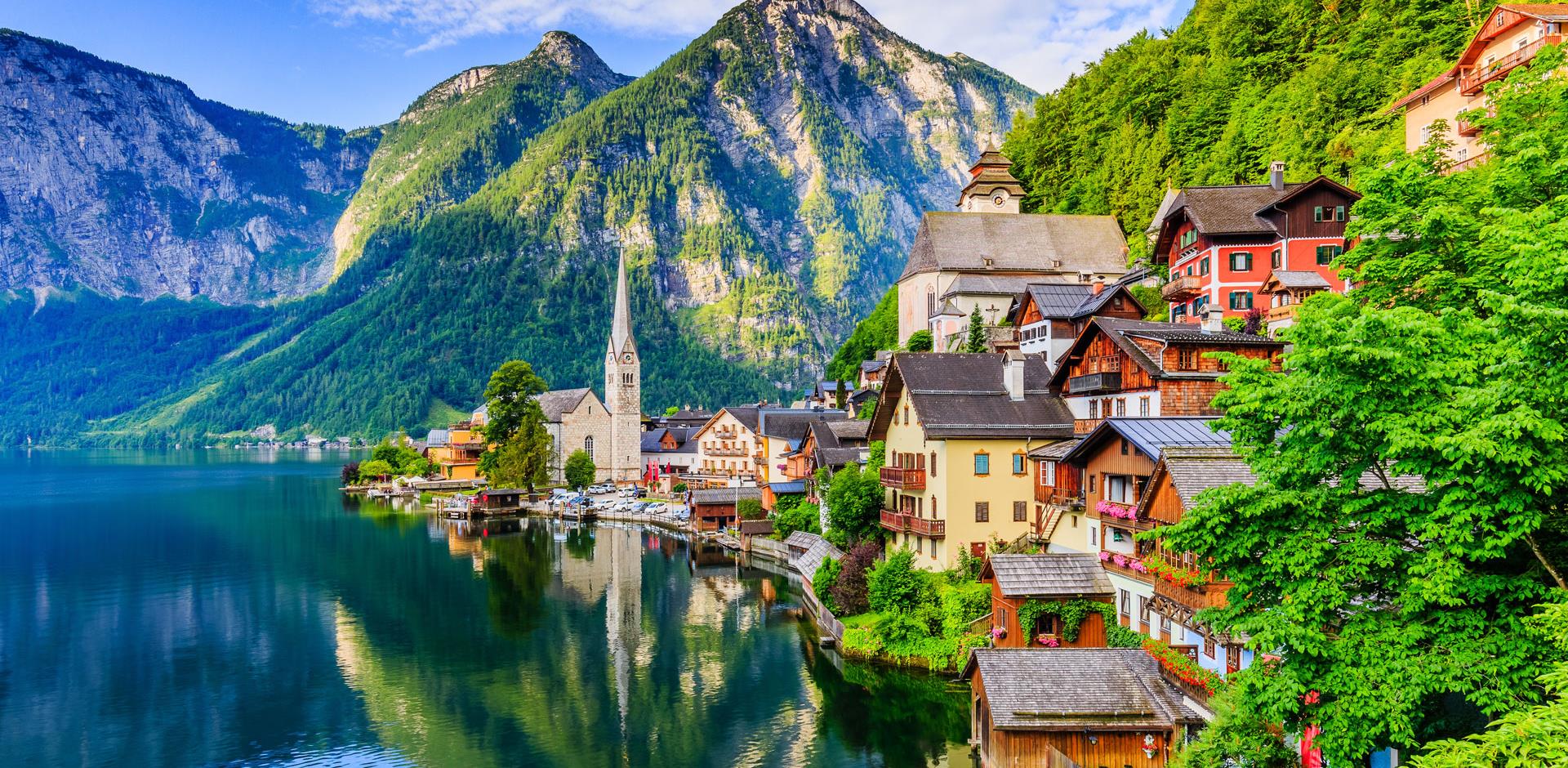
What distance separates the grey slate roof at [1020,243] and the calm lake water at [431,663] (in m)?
29.4

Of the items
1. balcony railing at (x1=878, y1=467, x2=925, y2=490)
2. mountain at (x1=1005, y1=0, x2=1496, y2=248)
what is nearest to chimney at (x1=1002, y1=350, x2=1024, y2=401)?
balcony railing at (x1=878, y1=467, x2=925, y2=490)

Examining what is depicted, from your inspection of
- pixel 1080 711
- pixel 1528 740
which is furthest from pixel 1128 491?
pixel 1528 740

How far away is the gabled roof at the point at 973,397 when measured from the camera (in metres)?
37.4

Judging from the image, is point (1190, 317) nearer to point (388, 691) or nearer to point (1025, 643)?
point (1025, 643)

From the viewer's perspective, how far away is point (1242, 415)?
1714 centimetres

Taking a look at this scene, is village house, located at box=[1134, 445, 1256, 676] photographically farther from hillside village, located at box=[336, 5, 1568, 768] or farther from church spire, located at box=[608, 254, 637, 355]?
church spire, located at box=[608, 254, 637, 355]

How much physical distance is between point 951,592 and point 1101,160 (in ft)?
210

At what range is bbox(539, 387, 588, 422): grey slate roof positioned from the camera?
374 feet

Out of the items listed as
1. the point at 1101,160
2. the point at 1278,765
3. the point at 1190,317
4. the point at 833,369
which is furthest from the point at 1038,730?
the point at 833,369

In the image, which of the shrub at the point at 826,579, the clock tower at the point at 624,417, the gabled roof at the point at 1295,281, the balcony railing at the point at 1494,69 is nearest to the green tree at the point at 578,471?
the clock tower at the point at 624,417

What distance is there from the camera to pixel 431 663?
1566 inches

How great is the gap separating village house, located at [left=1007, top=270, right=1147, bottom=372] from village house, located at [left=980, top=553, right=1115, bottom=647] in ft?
49.1

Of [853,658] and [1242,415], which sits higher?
[1242,415]

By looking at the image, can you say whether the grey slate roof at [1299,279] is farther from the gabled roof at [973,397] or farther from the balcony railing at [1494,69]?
the balcony railing at [1494,69]
